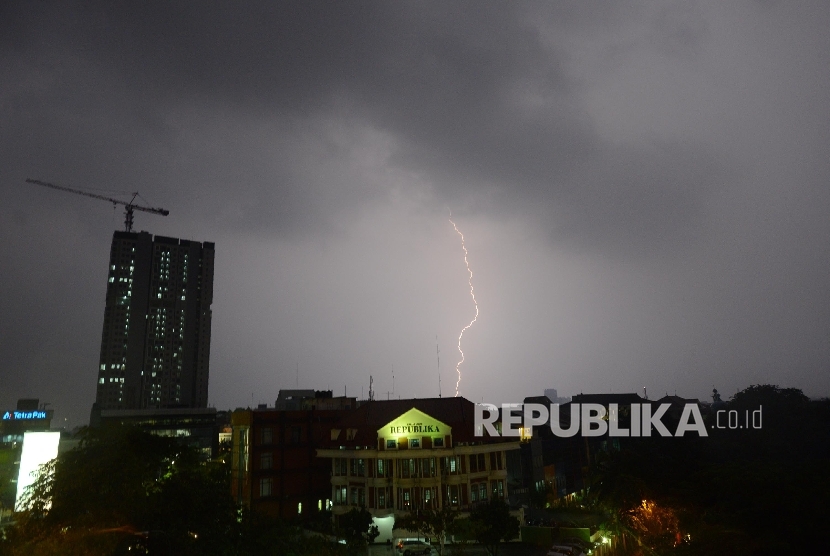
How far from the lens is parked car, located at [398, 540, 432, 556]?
142 feet

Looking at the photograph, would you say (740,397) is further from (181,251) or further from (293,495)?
(181,251)

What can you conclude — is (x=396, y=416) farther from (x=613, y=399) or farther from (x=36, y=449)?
(x=613, y=399)

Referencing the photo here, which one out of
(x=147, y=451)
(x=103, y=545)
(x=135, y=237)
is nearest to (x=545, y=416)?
(x=147, y=451)

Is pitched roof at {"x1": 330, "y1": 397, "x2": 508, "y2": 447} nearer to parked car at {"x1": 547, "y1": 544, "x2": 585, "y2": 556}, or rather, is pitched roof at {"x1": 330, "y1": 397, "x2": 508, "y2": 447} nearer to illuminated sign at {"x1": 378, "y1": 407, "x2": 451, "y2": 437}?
illuminated sign at {"x1": 378, "y1": 407, "x2": 451, "y2": 437}

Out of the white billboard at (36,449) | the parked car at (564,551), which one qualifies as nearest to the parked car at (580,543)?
the parked car at (564,551)

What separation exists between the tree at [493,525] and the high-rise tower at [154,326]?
128 m

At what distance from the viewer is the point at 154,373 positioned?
155000 mm

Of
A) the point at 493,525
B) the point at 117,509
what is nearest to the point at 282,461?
the point at 493,525

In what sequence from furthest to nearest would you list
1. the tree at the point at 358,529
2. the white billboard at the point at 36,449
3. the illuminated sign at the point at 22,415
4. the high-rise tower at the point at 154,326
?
the high-rise tower at the point at 154,326 < the illuminated sign at the point at 22,415 < the white billboard at the point at 36,449 < the tree at the point at 358,529

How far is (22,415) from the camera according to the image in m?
100

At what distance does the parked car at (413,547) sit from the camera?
142ft

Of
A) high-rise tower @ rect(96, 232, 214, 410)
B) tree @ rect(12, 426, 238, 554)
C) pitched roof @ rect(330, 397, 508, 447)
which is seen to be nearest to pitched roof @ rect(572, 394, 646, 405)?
pitched roof @ rect(330, 397, 508, 447)

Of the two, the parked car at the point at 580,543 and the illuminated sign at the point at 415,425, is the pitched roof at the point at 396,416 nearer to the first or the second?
the illuminated sign at the point at 415,425

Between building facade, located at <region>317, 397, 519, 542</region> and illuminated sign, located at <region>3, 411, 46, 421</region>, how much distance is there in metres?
76.3
